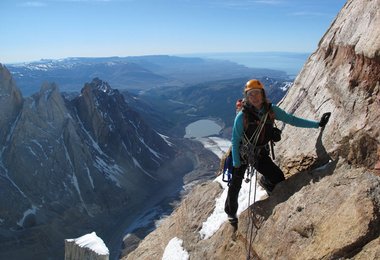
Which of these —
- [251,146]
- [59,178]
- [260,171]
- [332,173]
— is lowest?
[59,178]

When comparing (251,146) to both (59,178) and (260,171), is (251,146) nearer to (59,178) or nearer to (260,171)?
(260,171)

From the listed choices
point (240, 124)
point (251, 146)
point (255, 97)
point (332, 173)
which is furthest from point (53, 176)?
point (332, 173)

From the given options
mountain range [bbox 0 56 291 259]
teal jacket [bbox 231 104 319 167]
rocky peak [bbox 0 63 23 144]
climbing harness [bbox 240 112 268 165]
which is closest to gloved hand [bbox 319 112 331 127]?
teal jacket [bbox 231 104 319 167]

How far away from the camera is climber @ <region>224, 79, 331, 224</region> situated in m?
11.1

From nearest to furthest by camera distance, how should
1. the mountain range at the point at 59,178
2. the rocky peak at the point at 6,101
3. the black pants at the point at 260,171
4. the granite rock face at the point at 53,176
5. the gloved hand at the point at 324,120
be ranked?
the gloved hand at the point at 324,120 < the black pants at the point at 260,171 < the granite rock face at the point at 53,176 < the mountain range at the point at 59,178 < the rocky peak at the point at 6,101

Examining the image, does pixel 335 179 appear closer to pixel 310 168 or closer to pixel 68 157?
pixel 310 168

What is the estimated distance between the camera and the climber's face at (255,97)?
36.0ft

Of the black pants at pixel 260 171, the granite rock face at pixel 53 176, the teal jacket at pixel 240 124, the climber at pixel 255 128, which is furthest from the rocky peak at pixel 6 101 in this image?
the teal jacket at pixel 240 124

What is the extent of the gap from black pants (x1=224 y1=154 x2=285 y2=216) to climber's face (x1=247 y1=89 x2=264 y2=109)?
1637mm

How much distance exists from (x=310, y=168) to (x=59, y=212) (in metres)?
134

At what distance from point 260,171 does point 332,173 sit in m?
2.18

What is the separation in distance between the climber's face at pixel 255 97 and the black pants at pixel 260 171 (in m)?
1.64

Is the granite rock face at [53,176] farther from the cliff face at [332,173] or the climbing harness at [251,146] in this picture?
the climbing harness at [251,146]

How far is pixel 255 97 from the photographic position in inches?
434
